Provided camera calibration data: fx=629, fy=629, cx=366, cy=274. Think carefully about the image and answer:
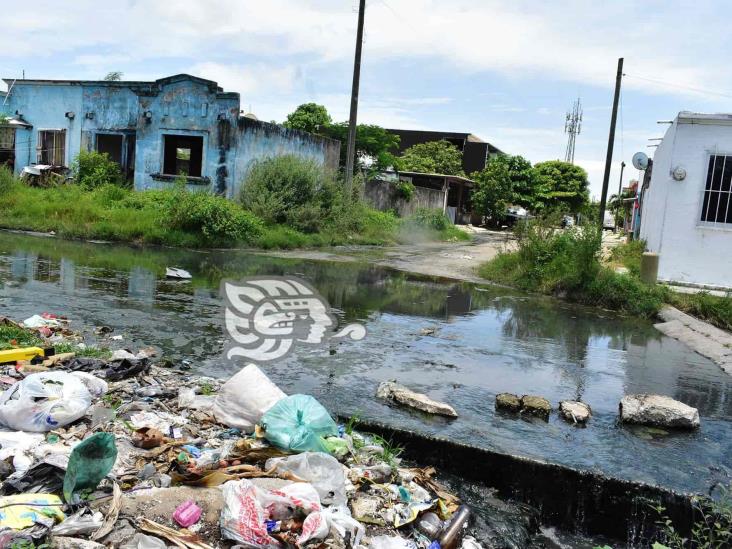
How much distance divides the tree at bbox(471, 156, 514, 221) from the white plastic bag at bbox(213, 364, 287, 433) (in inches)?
1238

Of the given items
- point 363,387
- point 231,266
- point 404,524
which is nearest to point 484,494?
point 404,524

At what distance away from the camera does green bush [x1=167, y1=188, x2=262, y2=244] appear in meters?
16.2

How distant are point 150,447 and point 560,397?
12.4 feet

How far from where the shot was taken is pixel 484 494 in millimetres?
4348

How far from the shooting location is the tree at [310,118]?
29969 mm

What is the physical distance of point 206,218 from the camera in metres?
16.3

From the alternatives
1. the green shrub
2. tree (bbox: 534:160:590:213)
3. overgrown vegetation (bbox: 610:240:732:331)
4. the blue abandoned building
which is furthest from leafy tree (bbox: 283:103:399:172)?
overgrown vegetation (bbox: 610:240:732:331)

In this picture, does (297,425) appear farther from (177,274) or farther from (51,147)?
(51,147)

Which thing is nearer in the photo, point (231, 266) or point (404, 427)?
point (404, 427)

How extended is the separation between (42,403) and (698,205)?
12.8 meters

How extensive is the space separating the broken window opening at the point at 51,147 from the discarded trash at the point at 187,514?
2072 centimetres

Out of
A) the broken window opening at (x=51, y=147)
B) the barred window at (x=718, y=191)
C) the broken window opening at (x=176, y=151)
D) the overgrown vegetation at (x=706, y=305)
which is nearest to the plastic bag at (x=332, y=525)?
the overgrown vegetation at (x=706, y=305)

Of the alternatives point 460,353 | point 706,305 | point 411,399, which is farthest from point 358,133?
point 411,399

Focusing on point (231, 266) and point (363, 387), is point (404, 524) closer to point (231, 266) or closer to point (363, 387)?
point (363, 387)
